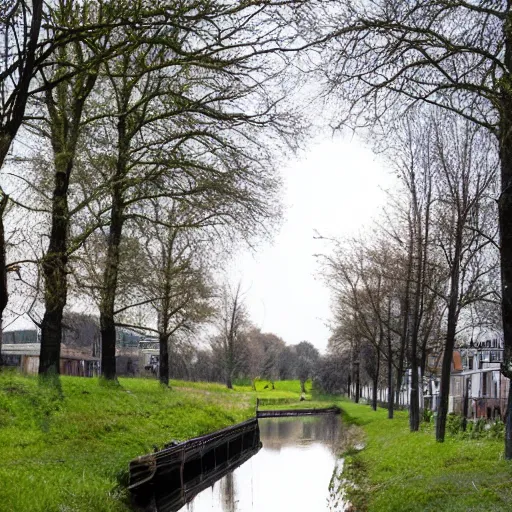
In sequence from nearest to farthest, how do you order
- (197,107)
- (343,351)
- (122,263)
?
1. (197,107)
2. (122,263)
3. (343,351)

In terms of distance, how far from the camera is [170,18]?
32.9 feet

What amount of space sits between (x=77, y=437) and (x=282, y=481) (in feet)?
26.6

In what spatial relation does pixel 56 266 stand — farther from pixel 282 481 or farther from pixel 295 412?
pixel 295 412

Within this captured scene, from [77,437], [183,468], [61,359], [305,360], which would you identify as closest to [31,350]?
[61,359]

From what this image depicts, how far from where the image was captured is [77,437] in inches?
671

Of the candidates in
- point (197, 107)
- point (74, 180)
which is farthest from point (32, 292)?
point (197, 107)

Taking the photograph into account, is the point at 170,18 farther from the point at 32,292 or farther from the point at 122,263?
the point at 122,263

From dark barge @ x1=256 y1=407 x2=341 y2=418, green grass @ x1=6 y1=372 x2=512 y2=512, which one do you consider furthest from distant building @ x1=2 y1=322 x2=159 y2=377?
green grass @ x1=6 y1=372 x2=512 y2=512

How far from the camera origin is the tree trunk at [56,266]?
19.1 meters

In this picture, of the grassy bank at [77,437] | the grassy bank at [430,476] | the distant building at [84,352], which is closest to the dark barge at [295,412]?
the distant building at [84,352]

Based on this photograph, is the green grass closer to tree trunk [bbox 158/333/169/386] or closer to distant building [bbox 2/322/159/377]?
tree trunk [bbox 158/333/169/386]

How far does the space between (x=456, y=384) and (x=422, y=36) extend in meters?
57.7

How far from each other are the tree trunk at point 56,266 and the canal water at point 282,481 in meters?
5.52

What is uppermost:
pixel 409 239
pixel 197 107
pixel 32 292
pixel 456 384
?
pixel 197 107
